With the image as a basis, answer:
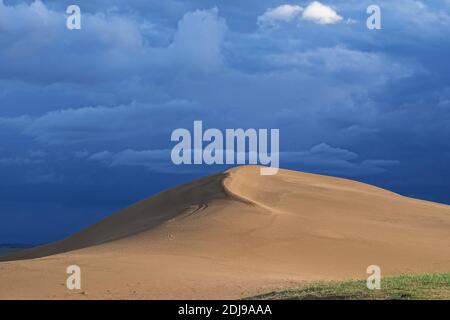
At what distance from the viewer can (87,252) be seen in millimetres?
24359

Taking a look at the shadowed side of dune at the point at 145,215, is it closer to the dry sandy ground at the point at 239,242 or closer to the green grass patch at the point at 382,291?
the dry sandy ground at the point at 239,242

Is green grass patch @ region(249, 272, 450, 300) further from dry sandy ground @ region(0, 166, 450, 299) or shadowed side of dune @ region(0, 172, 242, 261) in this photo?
shadowed side of dune @ region(0, 172, 242, 261)

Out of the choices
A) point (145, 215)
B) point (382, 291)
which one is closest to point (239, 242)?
point (145, 215)

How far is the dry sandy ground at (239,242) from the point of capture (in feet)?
61.2

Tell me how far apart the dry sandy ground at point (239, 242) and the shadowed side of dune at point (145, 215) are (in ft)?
0.36

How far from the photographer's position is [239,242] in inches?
973

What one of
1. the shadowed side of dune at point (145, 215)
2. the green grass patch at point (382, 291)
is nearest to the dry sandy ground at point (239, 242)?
the shadowed side of dune at point (145, 215)

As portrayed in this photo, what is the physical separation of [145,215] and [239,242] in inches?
339

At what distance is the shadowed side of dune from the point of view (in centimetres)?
2953

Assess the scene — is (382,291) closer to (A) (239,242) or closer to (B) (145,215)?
(A) (239,242)

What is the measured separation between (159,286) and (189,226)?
8159 mm

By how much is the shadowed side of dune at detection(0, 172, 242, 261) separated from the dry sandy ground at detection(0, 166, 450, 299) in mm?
108

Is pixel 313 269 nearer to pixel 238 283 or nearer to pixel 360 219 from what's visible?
pixel 238 283
